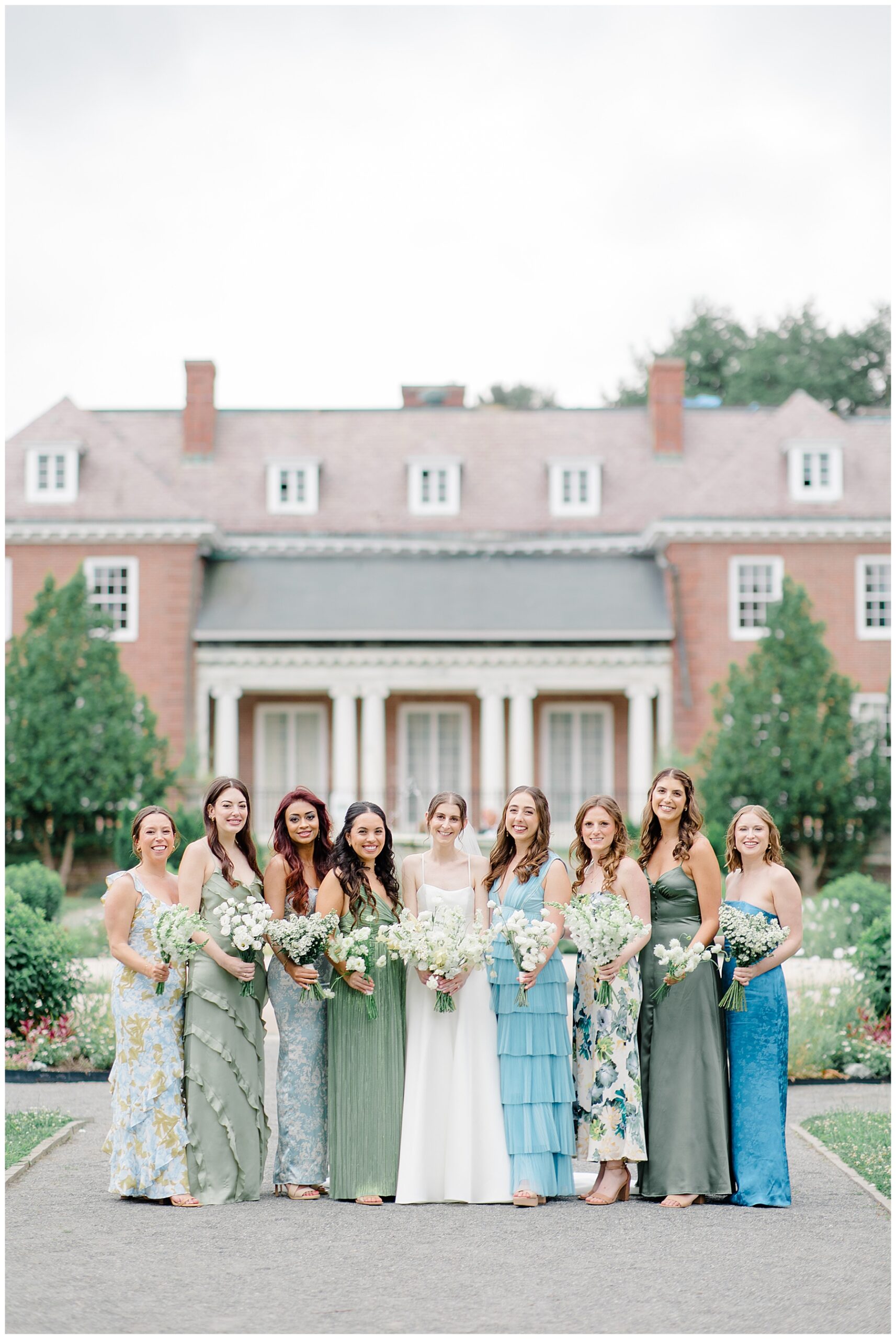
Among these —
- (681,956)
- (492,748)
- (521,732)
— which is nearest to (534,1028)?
(681,956)

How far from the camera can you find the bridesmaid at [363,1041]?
7074mm

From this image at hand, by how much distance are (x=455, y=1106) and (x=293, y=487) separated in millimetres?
27288

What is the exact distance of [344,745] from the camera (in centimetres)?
3002

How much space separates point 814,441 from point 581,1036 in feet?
84.1

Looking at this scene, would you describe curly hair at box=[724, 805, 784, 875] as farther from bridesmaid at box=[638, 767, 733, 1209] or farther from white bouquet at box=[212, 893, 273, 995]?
white bouquet at box=[212, 893, 273, 995]

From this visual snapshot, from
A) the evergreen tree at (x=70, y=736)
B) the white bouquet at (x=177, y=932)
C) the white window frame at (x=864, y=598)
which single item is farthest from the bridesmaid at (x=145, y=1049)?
the white window frame at (x=864, y=598)

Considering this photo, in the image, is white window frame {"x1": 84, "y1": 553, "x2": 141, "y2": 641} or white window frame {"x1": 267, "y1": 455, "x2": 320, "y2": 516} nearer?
white window frame {"x1": 84, "y1": 553, "x2": 141, "y2": 641}

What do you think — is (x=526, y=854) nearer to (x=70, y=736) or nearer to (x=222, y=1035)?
(x=222, y=1035)

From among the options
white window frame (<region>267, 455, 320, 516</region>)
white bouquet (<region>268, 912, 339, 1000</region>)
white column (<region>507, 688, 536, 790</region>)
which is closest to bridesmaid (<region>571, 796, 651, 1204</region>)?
white bouquet (<region>268, 912, 339, 1000</region>)

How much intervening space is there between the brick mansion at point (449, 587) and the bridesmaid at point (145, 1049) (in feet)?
68.5

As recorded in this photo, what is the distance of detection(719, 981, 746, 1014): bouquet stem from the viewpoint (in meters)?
7.14

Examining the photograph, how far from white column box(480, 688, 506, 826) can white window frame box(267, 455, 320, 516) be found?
21.1 feet

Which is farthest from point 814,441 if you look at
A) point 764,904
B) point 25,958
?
point 764,904

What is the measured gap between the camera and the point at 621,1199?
711 centimetres
